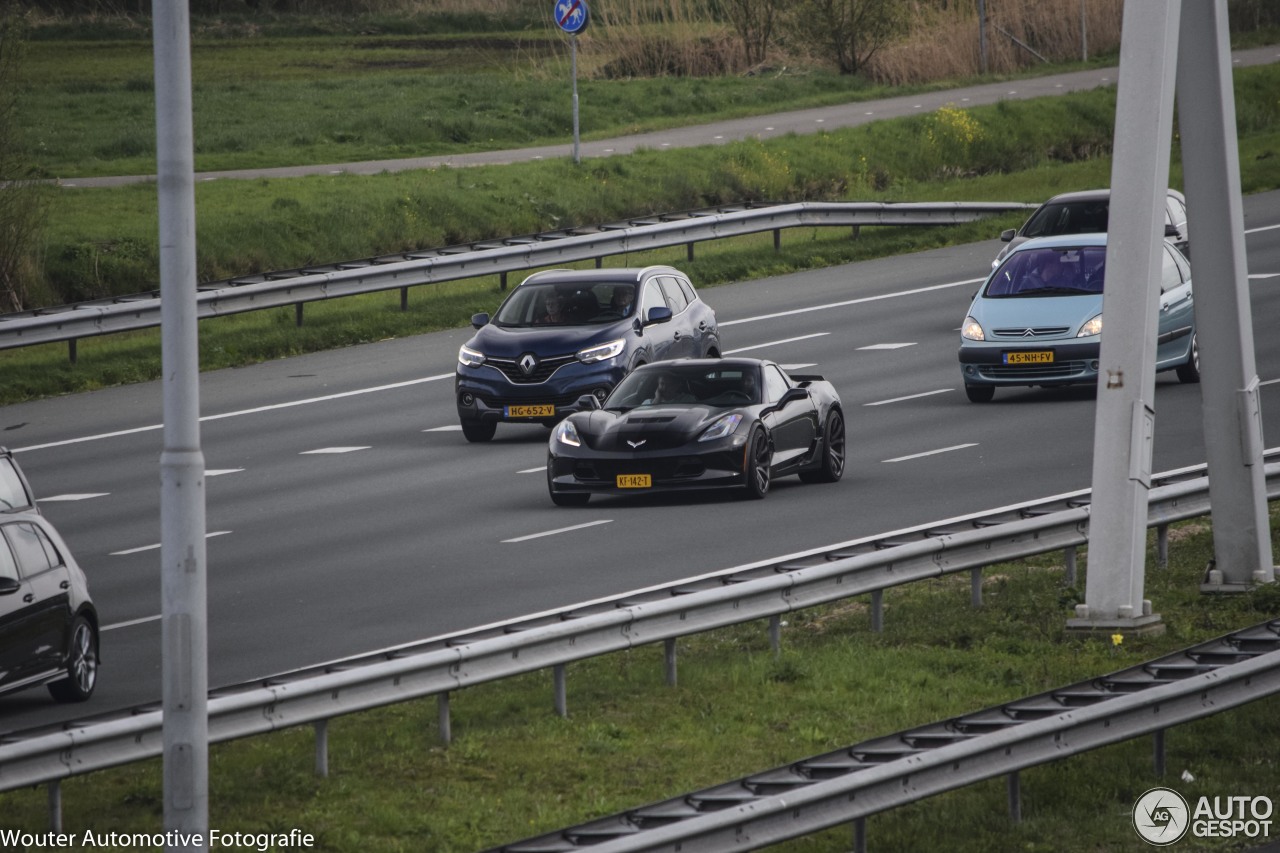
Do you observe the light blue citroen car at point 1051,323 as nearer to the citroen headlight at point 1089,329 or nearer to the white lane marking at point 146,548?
the citroen headlight at point 1089,329

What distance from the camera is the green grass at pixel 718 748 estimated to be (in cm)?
1087

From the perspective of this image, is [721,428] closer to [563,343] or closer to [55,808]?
[563,343]

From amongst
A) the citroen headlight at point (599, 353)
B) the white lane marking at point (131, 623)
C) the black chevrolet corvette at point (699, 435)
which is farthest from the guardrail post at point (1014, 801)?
the citroen headlight at point (599, 353)

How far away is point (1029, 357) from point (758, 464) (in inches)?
228

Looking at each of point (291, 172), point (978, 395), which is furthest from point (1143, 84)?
point (291, 172)

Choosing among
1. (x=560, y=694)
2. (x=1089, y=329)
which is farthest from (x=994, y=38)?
(x=560, y=694)

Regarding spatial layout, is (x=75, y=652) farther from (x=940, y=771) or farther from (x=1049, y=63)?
(x=1049, y=63)

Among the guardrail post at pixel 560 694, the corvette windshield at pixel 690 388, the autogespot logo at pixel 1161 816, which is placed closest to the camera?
the autogespot logo at pixel 1161 816

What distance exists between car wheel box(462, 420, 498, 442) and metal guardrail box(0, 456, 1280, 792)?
951 centimetres

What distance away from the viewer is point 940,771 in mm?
10211

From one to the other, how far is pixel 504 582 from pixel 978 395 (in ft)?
34.5

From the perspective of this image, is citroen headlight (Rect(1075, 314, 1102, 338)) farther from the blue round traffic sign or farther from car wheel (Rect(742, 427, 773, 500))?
the blue round traffic sign

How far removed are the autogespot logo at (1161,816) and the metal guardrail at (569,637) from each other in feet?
11.4

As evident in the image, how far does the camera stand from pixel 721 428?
2077 centimetres
